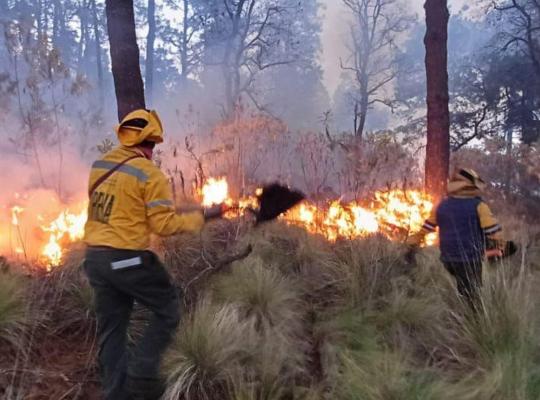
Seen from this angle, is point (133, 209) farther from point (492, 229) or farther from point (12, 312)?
point (492, 229)

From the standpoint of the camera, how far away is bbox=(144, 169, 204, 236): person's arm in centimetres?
287

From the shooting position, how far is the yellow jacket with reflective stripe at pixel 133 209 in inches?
114

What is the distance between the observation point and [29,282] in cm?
451

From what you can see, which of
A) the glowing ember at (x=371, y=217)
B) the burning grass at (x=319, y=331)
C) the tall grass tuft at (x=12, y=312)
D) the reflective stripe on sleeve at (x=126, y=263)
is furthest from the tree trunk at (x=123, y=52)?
Answer: the reflective stripe on sleeve at (x=126, y=263)

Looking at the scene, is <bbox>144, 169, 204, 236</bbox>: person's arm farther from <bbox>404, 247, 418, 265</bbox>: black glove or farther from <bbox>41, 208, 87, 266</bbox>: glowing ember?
<bbox>41, 208, 87, 266</bbox>: glowing ember

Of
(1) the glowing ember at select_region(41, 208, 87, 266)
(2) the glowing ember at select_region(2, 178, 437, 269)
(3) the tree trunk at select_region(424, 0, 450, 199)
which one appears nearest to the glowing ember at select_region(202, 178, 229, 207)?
(2) the glowing ember at select_region(2, 178, 437, 269)

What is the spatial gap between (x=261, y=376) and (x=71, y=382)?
1243mm

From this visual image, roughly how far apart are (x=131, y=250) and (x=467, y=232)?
2.52 metres

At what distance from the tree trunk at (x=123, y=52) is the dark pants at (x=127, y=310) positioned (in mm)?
3149

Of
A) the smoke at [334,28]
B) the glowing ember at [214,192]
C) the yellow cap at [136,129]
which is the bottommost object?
the glowing ember at [214,192]

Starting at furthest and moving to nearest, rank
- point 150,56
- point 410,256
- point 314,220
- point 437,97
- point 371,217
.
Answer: point 150,56 < point 437,97 < point 314,220 < point 371,217 < point 410,256

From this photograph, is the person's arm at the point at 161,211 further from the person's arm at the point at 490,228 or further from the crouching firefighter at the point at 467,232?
the person's arm at the point at 490,228

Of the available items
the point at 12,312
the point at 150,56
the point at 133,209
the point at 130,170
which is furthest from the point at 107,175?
the point at 150,56

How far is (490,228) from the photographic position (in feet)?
12.7
